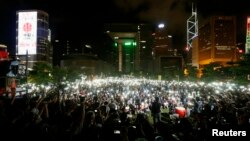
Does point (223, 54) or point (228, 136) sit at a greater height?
point (223, 54)

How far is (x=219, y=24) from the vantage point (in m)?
158

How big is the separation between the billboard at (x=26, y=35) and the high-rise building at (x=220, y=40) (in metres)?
93.4

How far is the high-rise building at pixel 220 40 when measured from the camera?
15250 centimetres

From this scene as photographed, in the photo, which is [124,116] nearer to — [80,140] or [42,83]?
[80,140]

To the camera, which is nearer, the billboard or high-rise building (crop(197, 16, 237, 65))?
the billboard

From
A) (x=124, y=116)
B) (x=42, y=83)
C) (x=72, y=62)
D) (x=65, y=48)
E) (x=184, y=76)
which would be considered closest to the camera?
(x=124, y=116)

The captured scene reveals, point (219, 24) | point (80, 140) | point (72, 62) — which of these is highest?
point (219, 24)

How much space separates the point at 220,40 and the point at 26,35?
10642 centimetres

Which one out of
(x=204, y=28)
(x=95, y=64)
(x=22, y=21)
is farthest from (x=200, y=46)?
(x=22, y=21)

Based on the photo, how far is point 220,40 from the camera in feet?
514

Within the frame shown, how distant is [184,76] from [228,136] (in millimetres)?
96244

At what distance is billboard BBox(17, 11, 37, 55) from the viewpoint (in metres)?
71.6

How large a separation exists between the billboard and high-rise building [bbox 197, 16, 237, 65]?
93.4 metres

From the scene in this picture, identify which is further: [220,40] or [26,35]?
[220,40]
